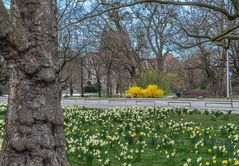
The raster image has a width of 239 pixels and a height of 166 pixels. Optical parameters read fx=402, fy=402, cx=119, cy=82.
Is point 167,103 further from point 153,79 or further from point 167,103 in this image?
point 153,79

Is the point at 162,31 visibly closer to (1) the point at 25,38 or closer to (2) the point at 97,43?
(2) the point at 97,43

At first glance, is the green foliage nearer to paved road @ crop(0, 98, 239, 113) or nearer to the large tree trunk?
paved road @ crop(0, 98, 239, 113)

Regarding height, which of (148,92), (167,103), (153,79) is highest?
(153,79)

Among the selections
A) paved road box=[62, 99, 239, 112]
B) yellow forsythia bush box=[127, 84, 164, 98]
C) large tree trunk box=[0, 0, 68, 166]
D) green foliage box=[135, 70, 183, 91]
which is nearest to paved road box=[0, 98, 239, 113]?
paved road box=[62, 99, 239, 112]

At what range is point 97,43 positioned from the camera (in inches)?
1442

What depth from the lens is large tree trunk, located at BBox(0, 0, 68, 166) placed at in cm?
342

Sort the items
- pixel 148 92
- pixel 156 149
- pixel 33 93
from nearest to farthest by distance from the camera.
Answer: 1. pixel 33 93
2. pixel 156 149
3. pixel 148 92

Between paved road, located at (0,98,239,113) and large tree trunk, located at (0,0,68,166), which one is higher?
large tree trunk, located at (0,0,68,166)

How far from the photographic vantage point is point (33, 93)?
3.48 meters

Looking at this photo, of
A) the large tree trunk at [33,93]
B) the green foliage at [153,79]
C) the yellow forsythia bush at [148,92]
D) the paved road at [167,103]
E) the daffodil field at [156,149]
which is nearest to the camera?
the large tree trunk at [33,93]

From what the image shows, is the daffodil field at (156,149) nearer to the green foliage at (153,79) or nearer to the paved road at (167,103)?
the paved road at (167,103)

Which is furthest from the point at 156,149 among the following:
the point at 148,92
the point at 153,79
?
the point at 153,79

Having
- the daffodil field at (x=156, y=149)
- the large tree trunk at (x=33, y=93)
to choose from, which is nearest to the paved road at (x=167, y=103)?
the daffodil field at (x=156, y=149)

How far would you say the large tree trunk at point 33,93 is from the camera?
3.42 meters
